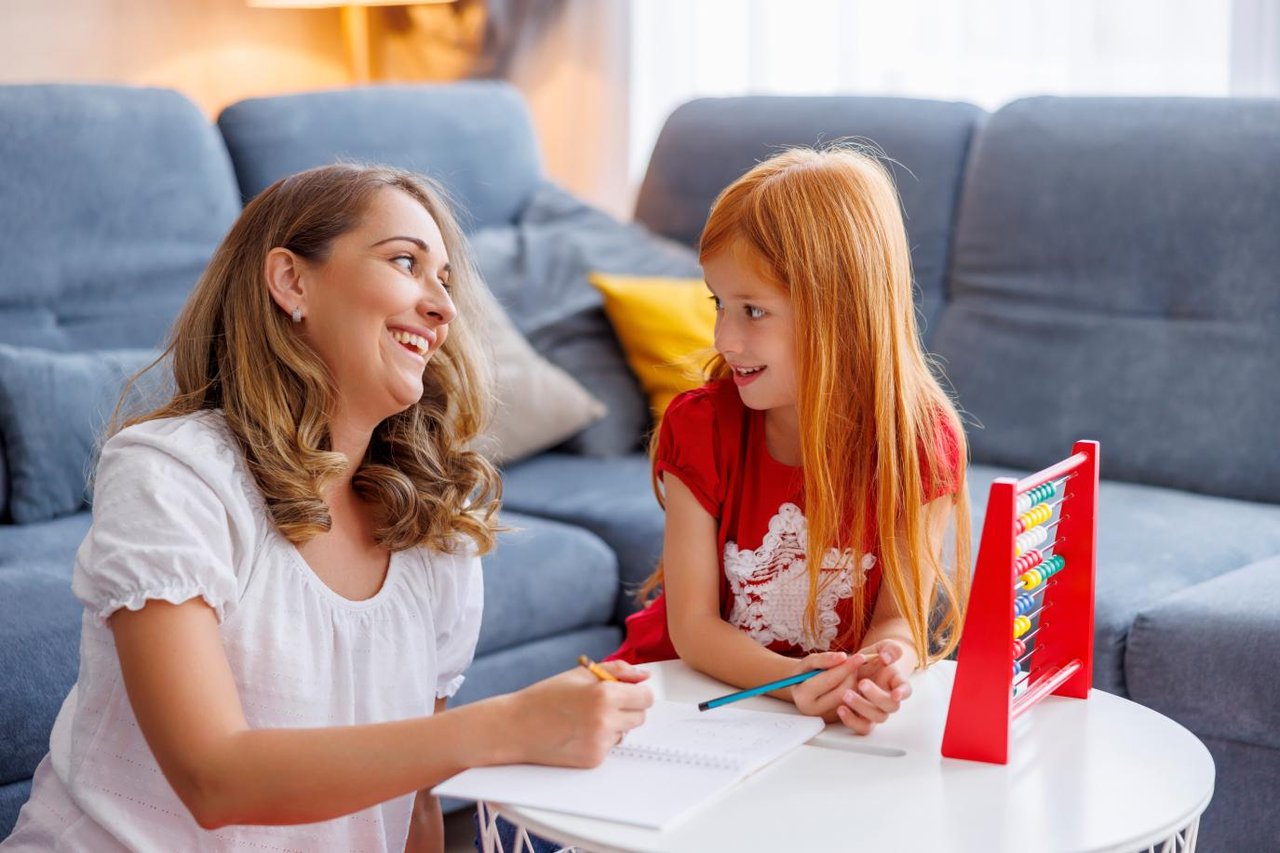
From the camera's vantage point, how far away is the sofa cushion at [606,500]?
2.29 metres

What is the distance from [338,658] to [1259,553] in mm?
1393

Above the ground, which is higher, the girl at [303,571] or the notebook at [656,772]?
the girl at [303,571]

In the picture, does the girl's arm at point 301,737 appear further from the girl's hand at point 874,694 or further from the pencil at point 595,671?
the girl's hand at point 874,694

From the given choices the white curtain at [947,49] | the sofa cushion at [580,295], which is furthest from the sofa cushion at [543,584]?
the white curtain at [947,49]

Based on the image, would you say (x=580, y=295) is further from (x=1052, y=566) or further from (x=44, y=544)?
(x=1052, y=566)

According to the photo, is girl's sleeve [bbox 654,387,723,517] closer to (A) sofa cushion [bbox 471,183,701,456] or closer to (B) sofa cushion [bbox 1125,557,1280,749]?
(B) sofa cushion [bbox 1125,557,1280,749]

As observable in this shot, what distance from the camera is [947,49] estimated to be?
3174 millimetres

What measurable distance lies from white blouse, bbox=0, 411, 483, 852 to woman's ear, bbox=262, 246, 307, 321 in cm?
12

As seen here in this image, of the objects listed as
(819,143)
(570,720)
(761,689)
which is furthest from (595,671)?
(819,143)

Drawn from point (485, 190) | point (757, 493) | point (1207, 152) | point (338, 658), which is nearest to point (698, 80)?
point (485, 190)

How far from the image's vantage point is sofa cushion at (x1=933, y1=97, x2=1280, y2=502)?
2379 mm

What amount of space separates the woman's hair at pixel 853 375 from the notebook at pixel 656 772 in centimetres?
23

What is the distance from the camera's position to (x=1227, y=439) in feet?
7.77

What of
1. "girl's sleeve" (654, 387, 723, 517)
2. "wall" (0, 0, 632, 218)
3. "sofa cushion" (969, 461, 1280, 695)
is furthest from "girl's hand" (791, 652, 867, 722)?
"wall" (0, 0, 632, 218)
